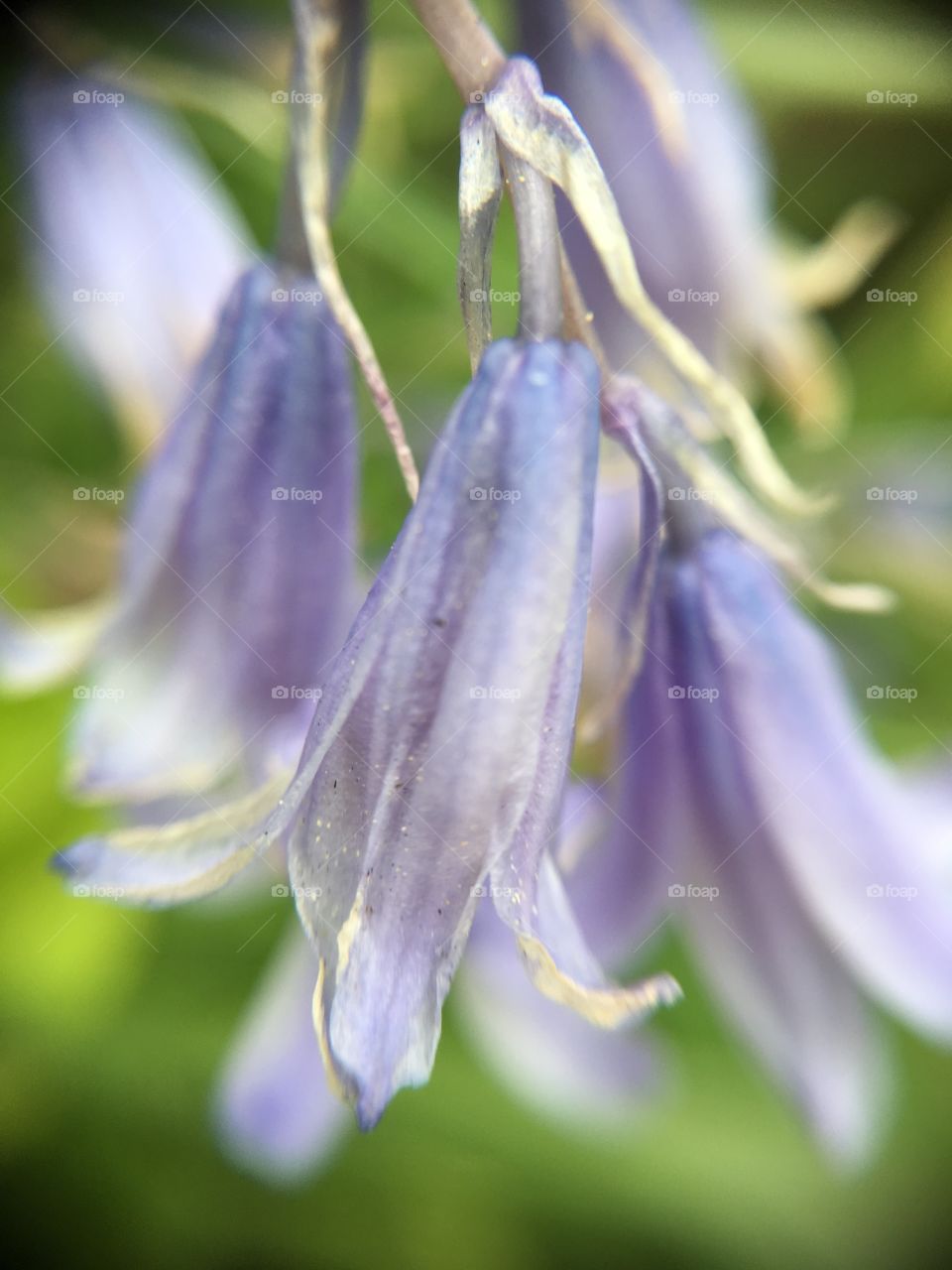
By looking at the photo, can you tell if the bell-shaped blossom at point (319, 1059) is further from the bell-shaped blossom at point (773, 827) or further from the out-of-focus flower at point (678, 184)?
the out-of-focus flower at point (678, 184)

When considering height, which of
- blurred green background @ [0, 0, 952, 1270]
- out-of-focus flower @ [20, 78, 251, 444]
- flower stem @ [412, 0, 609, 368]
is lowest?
blurred green background @ [0, 0, 952, 1270]

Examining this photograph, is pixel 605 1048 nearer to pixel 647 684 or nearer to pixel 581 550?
pixel 647 684

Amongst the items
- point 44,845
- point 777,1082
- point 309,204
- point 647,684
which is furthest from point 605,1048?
point 309,204

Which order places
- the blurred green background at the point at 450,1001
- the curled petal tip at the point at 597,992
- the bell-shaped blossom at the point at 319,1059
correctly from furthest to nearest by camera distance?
the blurred green background at the point at 450,1001 → the bell-shaped blossom at the point at 319,1059 → the curled petal tip at the point at 597,992

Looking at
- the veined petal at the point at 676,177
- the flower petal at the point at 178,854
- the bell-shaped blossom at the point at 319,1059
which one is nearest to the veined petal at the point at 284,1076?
the bell-shaped blossom at the point at 319,1059

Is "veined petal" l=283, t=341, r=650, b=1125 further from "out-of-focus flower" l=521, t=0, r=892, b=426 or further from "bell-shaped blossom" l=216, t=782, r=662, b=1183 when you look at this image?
"bell-shaped blossom" l=216, t=782, r=662, b=1183

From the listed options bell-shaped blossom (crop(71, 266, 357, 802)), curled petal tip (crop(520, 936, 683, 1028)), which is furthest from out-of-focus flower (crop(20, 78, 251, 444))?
curled petal tip (crop(520, 936, 683, 1028))
